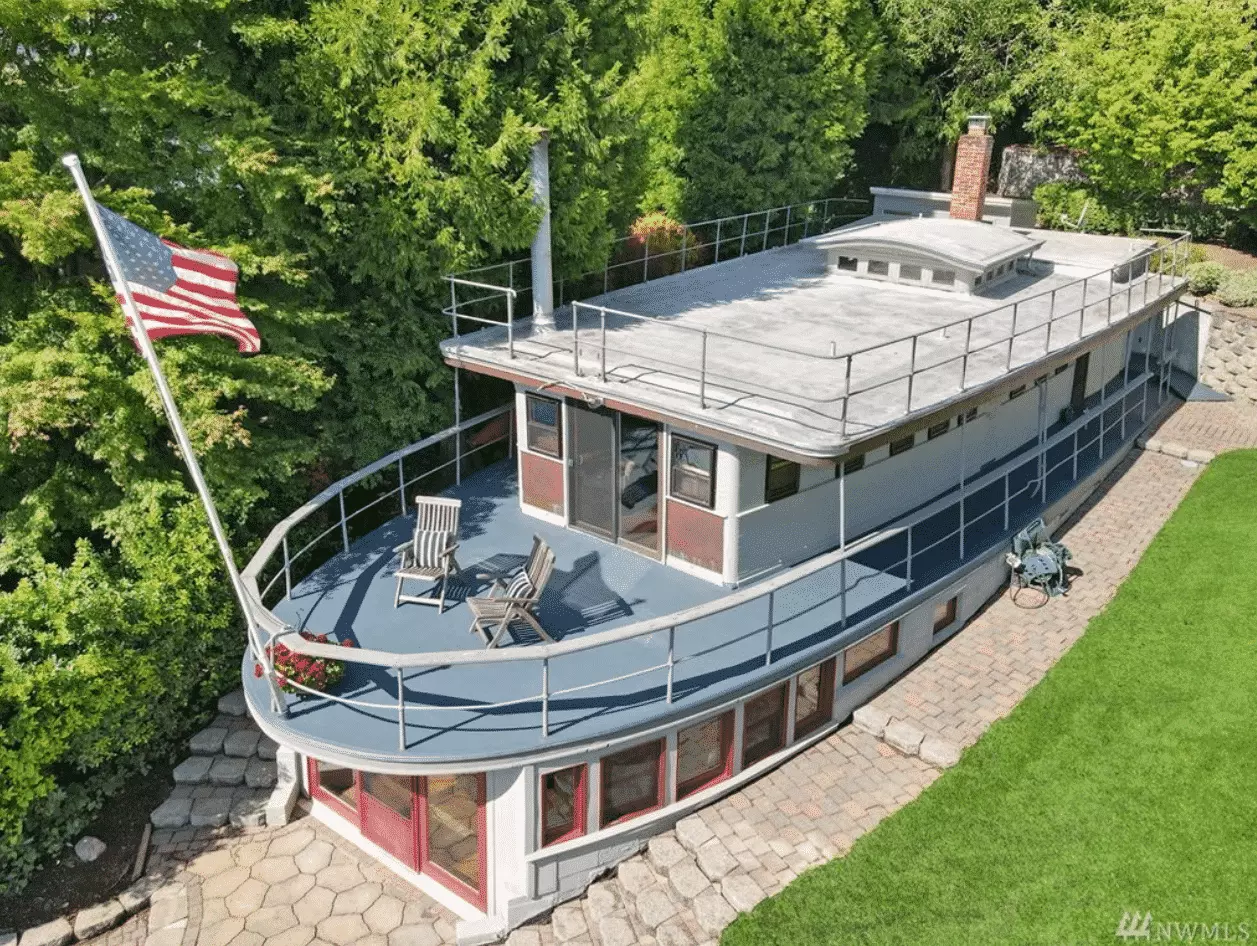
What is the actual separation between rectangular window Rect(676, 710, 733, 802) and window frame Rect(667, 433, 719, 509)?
107 inches

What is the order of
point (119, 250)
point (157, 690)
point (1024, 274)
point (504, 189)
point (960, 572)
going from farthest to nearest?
point (1024, 274) → point (504, 189) → point (960, 572) → point (157, 690) → point (119, 250)

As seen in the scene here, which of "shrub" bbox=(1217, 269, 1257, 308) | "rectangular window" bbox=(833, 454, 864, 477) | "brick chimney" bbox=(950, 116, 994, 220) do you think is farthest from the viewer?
"shrub" bbox=(1217, 269, 1257, 308)

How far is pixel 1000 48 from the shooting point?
2961 centimetres

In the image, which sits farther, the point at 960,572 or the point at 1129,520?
the point at 1129,520

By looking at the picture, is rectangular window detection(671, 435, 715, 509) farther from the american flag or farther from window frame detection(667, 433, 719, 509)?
the american flag

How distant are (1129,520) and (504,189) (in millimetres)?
12049

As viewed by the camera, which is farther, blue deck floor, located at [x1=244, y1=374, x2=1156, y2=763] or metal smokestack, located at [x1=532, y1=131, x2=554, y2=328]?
metal smokestack, located at [x1=532, y1=131, x2=554, y2=328]

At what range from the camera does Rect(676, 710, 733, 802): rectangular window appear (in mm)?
11922

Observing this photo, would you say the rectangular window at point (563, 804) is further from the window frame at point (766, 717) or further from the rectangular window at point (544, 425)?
the rectangular window at point (544, 425)

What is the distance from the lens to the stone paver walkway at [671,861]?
11148 millimetres

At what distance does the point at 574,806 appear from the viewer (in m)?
11.3

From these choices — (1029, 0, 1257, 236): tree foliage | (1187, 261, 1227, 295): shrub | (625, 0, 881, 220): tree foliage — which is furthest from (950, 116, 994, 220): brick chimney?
(1029, 0, 1257, 236): tree foliage

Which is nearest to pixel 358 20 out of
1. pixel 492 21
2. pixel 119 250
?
pixel 492 21

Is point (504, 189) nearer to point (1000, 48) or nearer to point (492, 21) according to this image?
point (492, 21)
